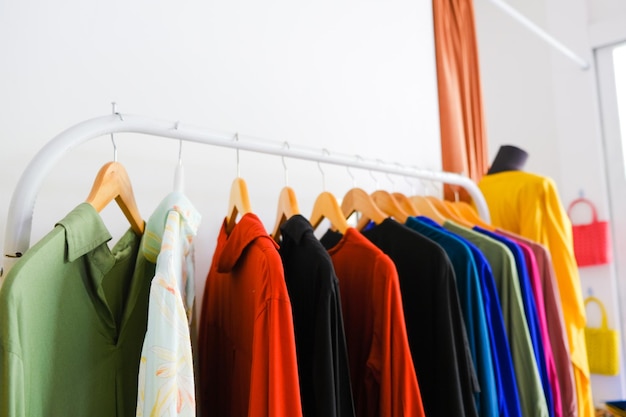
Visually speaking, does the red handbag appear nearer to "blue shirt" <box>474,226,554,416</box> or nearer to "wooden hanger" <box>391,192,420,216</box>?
"blue shirt" <box>474,226,554,416</box>

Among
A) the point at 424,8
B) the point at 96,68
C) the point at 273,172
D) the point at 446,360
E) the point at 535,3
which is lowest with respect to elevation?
the point at 446,360

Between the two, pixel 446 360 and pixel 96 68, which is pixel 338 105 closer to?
pixel 96 68

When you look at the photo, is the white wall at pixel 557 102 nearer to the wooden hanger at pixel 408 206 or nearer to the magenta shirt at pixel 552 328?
the magenta shirt at pixel 552 328

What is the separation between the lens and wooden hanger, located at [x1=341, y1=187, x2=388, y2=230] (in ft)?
3.80

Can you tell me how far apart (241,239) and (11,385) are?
41 cm

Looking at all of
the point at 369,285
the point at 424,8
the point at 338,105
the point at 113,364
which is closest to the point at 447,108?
the point at 424,8

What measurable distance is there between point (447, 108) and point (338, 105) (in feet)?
1.86

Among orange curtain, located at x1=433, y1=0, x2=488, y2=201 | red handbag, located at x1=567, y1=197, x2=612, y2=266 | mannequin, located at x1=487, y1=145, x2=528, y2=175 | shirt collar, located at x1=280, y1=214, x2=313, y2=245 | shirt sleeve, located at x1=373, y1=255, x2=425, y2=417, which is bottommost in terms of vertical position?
shirt sleeve, located at x1=373, y1=255, x2=425, y2=417

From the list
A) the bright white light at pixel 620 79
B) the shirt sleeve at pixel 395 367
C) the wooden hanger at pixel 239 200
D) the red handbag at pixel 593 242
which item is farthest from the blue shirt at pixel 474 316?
the bright white light at pixel 620 79

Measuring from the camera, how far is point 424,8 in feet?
6.45

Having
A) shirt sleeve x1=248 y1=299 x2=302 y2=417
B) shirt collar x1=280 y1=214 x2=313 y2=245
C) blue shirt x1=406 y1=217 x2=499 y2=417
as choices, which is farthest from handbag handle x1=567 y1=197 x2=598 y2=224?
shirt sleeve x1=248 y1=299 x2=302 y2=417

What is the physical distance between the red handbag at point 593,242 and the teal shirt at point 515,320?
1138mm

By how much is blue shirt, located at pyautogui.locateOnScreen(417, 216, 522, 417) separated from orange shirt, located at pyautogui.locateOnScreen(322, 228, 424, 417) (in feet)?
0.87

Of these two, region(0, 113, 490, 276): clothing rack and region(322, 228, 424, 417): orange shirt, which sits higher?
region(0, 113, 490, 276): clothing rack
